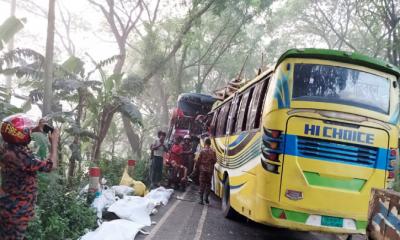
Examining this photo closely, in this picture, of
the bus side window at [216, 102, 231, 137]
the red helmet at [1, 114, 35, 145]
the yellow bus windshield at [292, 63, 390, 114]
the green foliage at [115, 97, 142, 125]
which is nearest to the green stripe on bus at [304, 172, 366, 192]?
the yellow bus windshield at [292, 63, 390, 114]

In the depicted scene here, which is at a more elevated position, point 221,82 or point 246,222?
point 221,82

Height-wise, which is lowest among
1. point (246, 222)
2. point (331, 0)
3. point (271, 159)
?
point (246, 222)

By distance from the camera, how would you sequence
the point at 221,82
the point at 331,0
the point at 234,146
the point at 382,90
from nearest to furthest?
the point at 382,90
the point at 234,146
the point at 331,0
the point at 221,82

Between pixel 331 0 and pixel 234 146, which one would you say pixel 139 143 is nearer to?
pixel 234 146

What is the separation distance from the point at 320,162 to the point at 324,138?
0.35m

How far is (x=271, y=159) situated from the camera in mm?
6102

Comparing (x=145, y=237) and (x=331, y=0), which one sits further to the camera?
(x=331, y=0)

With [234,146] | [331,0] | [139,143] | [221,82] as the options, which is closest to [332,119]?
[234,146]

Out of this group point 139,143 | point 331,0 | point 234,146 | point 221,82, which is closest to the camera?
point 234,146

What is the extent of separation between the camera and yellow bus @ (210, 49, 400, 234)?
600 centimetres

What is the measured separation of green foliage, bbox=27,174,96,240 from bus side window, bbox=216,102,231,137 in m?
4.53

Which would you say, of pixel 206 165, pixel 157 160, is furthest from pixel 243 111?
pixel 157 160

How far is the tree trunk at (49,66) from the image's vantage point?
8.80 metres

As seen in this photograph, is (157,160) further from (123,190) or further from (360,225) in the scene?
(360,225)
